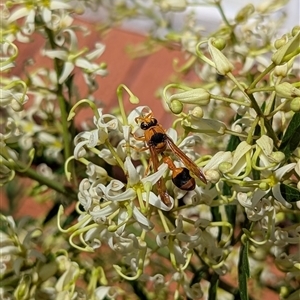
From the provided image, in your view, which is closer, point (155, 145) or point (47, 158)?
point (155, 145)

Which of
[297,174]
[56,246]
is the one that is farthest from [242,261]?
[56,246]

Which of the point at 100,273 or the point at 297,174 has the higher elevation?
the point at 297,174

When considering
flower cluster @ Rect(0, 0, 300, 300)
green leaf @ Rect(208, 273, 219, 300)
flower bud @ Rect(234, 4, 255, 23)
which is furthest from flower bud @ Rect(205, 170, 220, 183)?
flower bud @ Rect(234, 4, 255, 23)

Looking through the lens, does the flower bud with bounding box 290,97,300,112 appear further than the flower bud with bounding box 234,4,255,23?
No

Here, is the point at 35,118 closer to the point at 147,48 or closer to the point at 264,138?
the point at 147,48

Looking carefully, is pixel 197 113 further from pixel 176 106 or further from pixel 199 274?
pixel 199 274

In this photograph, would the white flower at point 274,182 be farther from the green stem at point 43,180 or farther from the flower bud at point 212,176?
the green stem at point 43,180

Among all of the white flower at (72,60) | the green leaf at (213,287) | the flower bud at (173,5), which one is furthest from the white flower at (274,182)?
the flower bud at (173,5)

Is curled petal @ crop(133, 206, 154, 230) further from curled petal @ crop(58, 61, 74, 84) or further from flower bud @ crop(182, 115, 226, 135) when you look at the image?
curled petal @ crop(58, 61, 74, 84)
